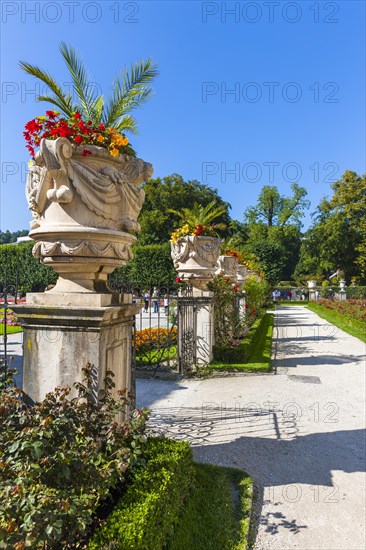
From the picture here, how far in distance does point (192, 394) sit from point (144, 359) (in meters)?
2.74

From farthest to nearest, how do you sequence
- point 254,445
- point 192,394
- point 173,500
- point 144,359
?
point 144,359 < point 192,394 < point 254,445 < point 173,500

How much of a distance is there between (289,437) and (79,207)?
13.4ft

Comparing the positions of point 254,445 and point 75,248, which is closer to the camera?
point 75,248

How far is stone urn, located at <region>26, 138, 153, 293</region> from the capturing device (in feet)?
8.98

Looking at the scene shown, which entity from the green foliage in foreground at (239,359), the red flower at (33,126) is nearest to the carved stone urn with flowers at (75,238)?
the red flower at (33,126)

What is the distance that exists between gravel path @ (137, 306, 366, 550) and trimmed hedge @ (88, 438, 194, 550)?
954 mm

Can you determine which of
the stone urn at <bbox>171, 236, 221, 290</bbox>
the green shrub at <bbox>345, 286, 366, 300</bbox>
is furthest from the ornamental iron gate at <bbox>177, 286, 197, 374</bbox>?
the green shrub at <bbox>345, 286, 366, 300</bbox>

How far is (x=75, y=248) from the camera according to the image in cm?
279

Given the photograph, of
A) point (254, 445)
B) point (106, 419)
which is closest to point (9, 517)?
point (106, 419)

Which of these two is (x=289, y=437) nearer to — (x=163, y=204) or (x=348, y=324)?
(x=348, y=324)

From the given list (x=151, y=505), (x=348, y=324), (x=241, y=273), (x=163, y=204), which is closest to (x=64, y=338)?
Result: (x=151, y=505)

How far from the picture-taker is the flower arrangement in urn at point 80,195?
274 cm

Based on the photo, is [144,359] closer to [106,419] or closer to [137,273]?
[106,419]

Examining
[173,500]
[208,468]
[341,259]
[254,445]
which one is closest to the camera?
[173,500]
